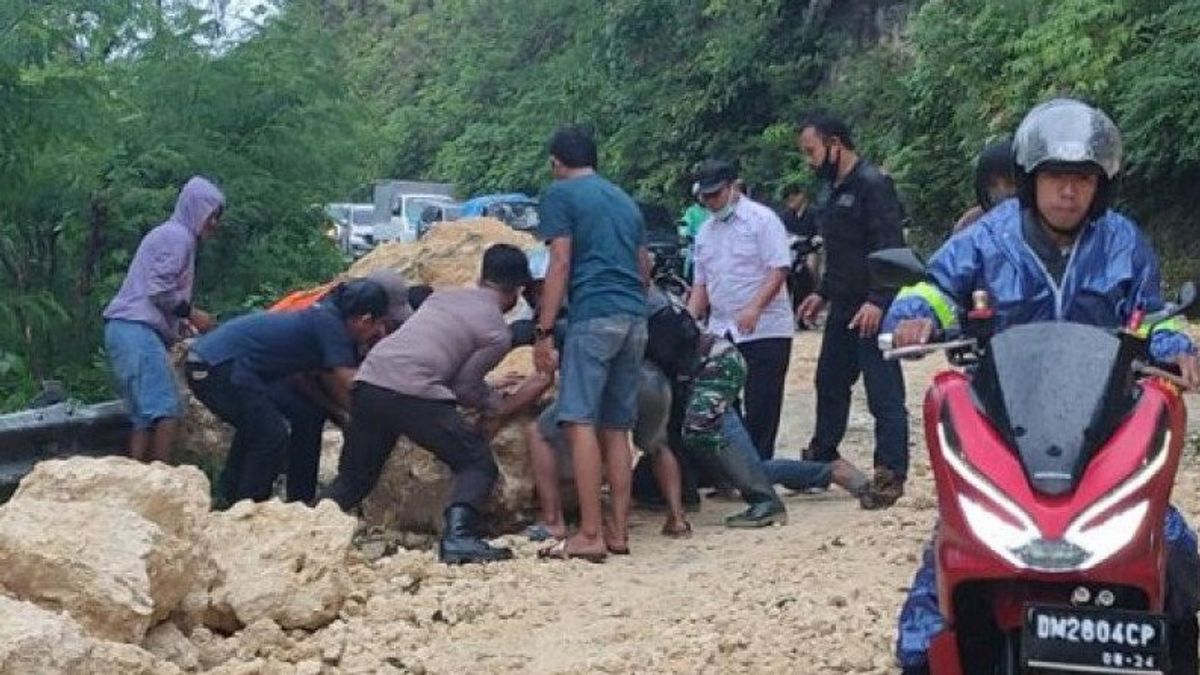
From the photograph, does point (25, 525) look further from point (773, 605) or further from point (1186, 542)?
point (1186, 542)

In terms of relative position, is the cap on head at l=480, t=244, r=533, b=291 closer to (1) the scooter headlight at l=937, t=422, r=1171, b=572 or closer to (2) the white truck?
(1) the scooter headlight at l=937, t=422, r=1171, b=572

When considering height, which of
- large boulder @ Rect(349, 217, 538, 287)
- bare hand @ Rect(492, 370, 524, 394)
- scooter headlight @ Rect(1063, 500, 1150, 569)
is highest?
large boulder @ Rect(349, 217, 538, 287)

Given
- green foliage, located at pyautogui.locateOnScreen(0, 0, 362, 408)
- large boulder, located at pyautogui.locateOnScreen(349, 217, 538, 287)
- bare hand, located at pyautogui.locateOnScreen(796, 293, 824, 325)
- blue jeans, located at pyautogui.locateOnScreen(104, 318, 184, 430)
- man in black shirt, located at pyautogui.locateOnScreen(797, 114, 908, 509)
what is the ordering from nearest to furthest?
man in black shirt, located at pyautogui.locateOnScreen(797, 114, 908, 509)
blue jeans, located at pyautogui.locateOnScreen(104, 318, 184, 430)
bare hand, located at pyautogui.locateOnScreen(796, 293, 824, 325)
green foliage, located at pyautogui.locateOnScreen(0, 0, 362, 408)
large boulder, located at pyautogui.locateOnScreen(349, 217, 538, 287)

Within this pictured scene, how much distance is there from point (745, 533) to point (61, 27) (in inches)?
204

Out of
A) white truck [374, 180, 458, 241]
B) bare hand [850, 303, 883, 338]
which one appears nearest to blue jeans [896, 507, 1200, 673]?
bare hand [850, 303, 883, 338]

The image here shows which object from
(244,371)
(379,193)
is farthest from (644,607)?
Answer: (379,193)

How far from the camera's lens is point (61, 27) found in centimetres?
1088

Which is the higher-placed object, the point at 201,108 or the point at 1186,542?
the point at 201,108

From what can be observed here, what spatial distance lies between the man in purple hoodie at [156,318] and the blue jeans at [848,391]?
3.01m

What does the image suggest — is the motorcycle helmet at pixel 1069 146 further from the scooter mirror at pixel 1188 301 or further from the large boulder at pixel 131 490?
the large boulder at pixel 131 490

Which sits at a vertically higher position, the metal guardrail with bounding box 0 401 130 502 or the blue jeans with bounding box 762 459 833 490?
the metal guardrail with bounding box 0 401 130 502

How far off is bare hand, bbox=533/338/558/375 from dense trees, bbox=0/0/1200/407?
3589mm

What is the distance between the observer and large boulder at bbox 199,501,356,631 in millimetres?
6418

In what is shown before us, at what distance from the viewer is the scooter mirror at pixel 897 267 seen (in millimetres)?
4352
